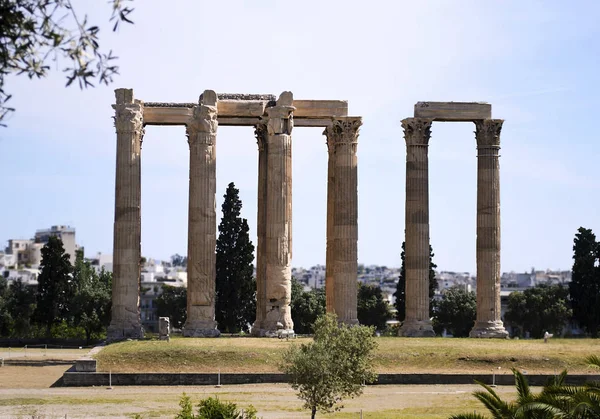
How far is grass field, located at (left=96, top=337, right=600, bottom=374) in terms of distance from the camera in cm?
5747

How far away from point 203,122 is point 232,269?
86.2ft

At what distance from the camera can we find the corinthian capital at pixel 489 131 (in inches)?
2844

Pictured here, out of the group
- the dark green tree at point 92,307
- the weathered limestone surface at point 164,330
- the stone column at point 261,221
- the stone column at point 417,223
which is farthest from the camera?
the dark green tree at point 92,307

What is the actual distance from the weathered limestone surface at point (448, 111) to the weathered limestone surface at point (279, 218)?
28.6ft

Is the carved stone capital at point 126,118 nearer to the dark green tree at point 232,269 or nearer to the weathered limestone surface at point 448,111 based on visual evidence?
the weathered limestone surface at point 448,111

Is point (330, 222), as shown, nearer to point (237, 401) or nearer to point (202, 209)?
point (202, 209)

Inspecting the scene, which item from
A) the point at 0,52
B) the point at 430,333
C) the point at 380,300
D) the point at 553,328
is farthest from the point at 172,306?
the point at 0,52

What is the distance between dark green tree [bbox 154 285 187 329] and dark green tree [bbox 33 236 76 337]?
35264 millimetres

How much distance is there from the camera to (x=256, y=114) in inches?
2741

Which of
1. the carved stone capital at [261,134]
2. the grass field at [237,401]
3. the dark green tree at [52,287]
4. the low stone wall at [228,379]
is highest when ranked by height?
the carved stone capital at [261,134]

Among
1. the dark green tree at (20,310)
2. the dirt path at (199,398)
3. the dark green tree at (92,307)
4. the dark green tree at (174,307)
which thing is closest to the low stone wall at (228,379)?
the dirt path at (199,398)

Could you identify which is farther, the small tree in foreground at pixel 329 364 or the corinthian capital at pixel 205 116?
the corinthian capital at pixel 205 116

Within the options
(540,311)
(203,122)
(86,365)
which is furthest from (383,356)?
(540,311)

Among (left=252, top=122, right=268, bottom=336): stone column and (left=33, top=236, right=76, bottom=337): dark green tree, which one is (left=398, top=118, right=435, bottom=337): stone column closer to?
(left=252, top=122, right=268, bottom=336): stone column
